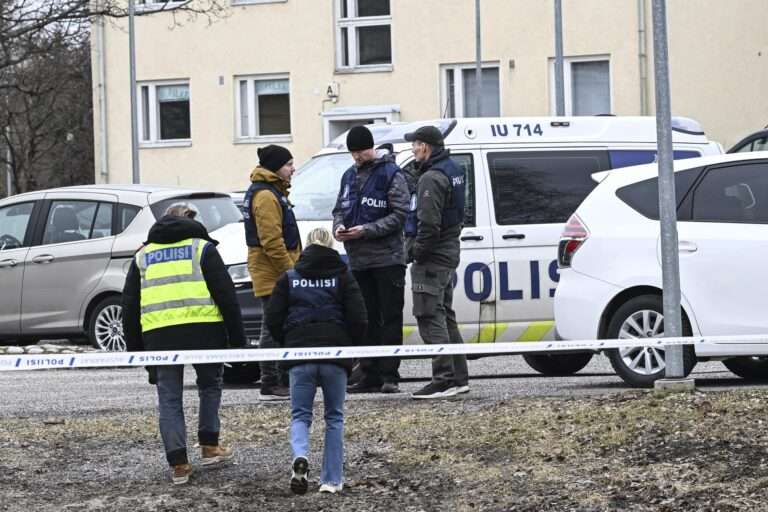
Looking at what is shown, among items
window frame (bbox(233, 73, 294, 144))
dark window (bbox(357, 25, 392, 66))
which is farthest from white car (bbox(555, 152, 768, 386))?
window frame (bbox(233, 73, 294, 144))

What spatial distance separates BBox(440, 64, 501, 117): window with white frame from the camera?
119 feet

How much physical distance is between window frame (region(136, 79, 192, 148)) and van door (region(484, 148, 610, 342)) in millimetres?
25400

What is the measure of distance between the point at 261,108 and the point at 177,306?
29.5 metres

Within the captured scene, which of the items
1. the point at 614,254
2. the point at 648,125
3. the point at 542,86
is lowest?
the point at 614,254

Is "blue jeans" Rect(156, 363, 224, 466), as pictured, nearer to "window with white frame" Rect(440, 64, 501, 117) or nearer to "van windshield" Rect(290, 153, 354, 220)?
"van windshield" Rect(290, 153, 354, 220)

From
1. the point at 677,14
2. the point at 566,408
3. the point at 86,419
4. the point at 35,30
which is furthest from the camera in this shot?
the point at 677,14

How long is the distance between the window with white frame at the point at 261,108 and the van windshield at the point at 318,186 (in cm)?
2389

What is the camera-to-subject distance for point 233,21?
125 ft

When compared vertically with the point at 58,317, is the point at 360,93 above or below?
above

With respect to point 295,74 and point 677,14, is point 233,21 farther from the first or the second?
point 677,14

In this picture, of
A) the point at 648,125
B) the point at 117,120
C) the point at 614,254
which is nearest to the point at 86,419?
the point at 614,254

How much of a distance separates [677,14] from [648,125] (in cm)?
2048

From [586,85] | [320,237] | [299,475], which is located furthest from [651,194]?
[586,85]

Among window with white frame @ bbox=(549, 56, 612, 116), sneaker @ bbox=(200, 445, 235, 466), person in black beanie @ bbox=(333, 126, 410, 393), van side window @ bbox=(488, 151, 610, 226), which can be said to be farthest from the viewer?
window with white frame @ bbox=(549, 56, 612, 116)
